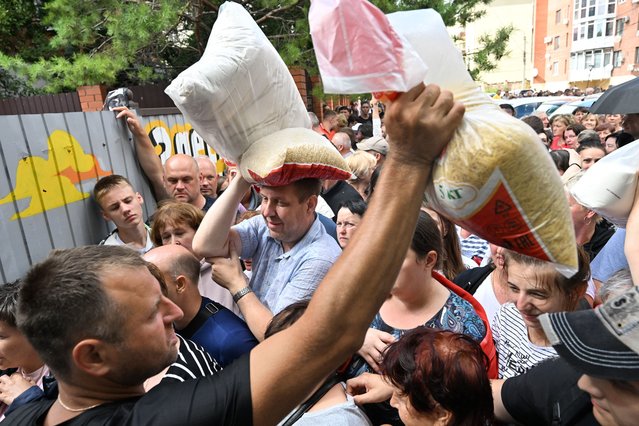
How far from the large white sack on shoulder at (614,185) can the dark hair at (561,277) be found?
0.20 metres

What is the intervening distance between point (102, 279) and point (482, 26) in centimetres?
6122

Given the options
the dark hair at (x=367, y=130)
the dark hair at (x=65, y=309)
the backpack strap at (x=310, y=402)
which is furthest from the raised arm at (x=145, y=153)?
the dark hair at (x=367, y=130)

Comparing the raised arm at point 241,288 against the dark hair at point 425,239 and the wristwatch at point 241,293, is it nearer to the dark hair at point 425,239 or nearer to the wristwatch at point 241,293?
the wristwatch at point 241,293

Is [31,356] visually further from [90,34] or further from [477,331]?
[90,34]

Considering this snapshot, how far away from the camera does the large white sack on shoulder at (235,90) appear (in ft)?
5.49

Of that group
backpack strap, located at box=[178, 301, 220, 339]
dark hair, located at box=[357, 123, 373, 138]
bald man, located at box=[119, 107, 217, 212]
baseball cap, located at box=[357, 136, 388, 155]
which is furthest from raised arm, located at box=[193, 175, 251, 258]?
dark hair, located at box=[357, 123, 373, 138]

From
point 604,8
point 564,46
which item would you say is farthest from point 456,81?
point 564,46

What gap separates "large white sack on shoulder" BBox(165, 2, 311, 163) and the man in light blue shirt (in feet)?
0.82

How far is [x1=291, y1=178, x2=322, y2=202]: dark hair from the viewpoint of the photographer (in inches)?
79.2

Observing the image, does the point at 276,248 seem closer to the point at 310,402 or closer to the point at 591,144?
the point at 310,402

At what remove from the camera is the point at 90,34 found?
548cm

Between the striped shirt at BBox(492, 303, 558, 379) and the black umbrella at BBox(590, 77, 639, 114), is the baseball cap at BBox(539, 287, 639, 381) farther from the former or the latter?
the black umbrella at BBox(590, 77, 639, 114)

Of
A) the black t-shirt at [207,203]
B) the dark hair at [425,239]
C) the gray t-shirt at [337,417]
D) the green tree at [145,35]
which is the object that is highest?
the green tree at [145,35]

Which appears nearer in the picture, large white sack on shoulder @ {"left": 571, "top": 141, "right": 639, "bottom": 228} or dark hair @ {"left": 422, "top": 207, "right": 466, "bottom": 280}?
large white sack on shoulder @ {"left": 571, "top": 141, "right": 639, "bottom": 228}
